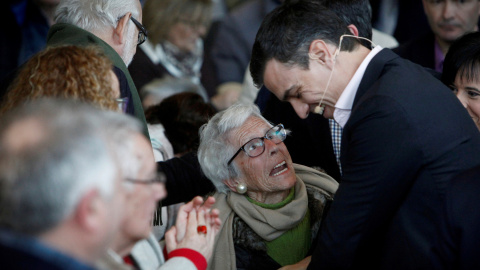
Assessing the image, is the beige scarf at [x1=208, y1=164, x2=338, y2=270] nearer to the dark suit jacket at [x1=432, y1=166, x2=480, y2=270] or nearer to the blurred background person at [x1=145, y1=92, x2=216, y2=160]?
the blurred background person at [x1=145, y1=92, x2=216, y2=160]

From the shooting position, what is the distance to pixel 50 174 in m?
1.39

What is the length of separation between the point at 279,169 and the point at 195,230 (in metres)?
0.89

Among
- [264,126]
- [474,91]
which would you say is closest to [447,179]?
[474,91]

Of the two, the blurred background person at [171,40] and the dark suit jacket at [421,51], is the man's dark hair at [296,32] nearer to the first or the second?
the dark suit jacket at [421,51]

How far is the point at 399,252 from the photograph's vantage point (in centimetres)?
220

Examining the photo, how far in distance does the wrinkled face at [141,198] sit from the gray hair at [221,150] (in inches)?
49.3

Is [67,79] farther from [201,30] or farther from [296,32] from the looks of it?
[201,30]

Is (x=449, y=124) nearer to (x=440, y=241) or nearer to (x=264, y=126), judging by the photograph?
(x=440, y=241)

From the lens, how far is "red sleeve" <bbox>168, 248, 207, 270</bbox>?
2.05 metres

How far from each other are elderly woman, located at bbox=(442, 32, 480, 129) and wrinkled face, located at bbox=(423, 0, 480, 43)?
108 cm

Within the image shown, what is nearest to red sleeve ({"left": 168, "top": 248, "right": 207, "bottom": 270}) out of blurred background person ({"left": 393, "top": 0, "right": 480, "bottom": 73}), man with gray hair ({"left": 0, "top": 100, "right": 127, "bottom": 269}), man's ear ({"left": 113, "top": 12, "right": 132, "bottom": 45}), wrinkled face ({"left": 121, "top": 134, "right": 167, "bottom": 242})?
wrinkled face ({"left": 121, "top": 134, "right": 167, "bottom": 242})

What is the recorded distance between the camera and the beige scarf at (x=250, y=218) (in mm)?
2805

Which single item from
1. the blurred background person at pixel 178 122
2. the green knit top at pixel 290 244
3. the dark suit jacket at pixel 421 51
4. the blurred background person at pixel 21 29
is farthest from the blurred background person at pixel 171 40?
the green knit top at pixel 290 244

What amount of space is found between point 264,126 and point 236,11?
9.82ft
